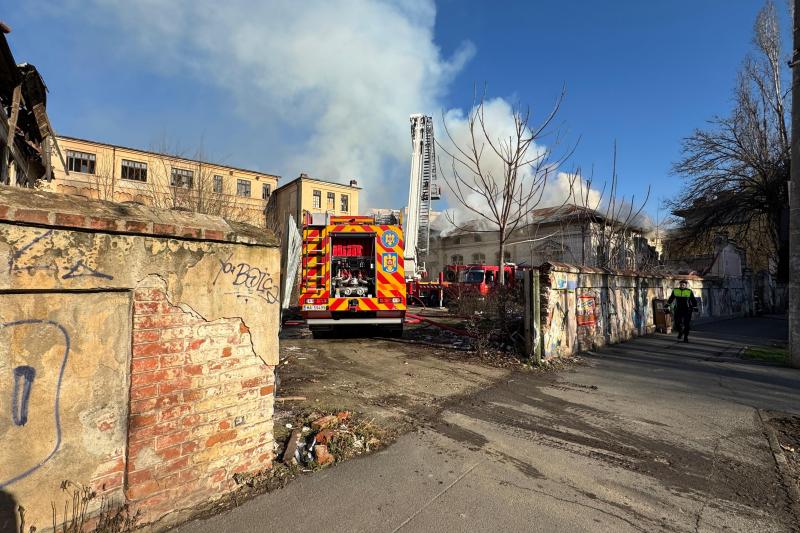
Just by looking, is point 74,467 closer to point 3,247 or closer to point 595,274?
point 3,247

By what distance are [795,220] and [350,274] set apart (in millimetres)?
9766

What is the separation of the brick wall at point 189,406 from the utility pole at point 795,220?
412 inches

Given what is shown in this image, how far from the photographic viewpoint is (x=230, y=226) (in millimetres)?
3381

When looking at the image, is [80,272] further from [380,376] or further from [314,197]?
[314,197]

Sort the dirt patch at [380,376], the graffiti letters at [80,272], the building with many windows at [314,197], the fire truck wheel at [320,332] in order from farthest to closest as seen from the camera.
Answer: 1. the building with many windows at [314,197]
2. the fire truck wheel at [320,332]
3. the dirt patch at [380,376]
4. the graffiti letters at [80,272]

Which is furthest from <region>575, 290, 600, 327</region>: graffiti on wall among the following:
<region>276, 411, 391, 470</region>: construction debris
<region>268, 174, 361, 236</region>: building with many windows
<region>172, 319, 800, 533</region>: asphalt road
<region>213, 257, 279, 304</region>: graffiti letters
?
<region>268, 174, 361, 236</region>: building with many windows

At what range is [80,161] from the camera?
37.2 metres

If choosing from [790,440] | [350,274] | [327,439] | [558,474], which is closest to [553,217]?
[350,274]

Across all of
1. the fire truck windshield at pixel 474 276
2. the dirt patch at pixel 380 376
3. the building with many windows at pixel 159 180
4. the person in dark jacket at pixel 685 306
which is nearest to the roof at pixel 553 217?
the fire truck windshield at pixel 474 276

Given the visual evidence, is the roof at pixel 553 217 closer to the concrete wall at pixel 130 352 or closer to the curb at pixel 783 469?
the curb at pixel 783 469

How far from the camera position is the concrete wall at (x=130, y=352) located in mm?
2363

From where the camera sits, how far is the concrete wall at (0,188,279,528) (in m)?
2.36

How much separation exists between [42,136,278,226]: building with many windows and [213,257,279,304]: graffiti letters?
21.7 feet

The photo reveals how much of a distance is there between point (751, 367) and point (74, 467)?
11272 mm
